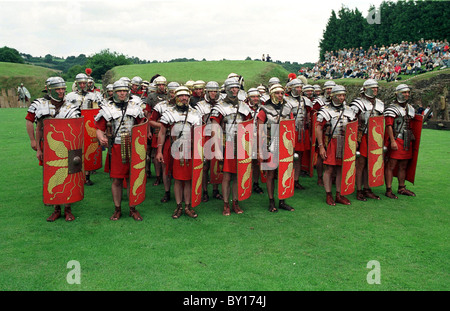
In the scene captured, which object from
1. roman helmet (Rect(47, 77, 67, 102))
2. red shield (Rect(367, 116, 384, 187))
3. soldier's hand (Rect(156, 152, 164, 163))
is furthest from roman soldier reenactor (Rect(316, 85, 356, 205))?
roman helmet (Rect(47, 77, 67, 102))

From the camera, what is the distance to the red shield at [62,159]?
187 inches

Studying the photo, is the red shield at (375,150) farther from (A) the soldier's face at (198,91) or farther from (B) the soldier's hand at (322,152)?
(A) the soldier's face at (198,91)

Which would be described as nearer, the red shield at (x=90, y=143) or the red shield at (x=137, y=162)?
the red shield at (x=137, y=162)

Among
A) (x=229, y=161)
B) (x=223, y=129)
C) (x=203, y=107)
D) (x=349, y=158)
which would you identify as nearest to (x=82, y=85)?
(x=203, y=107)

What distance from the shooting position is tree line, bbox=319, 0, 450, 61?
31.2m

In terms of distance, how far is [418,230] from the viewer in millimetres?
4867

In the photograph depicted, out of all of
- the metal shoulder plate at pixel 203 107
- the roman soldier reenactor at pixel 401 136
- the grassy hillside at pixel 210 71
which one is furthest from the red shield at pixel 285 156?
the grassy hillside at pixel 210 71

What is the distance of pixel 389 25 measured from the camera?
38188 millimetres

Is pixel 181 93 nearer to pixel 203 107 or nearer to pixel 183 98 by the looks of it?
pixel 183 98

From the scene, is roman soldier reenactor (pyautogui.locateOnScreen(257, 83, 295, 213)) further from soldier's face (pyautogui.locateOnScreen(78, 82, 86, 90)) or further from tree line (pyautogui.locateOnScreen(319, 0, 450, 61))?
tree line (pyautogui.locateOnScreen(319, 0, 450, 61))

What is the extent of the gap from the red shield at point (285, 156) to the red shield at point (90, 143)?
346 centimetres

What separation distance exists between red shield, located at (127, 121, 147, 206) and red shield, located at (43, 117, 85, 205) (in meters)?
0.76

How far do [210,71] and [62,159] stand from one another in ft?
81.4

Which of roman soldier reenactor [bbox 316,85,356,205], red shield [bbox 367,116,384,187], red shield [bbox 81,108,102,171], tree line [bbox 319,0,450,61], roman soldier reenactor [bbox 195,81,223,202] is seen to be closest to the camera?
roman soldier reenactor [bbox 195,81,223,202]
